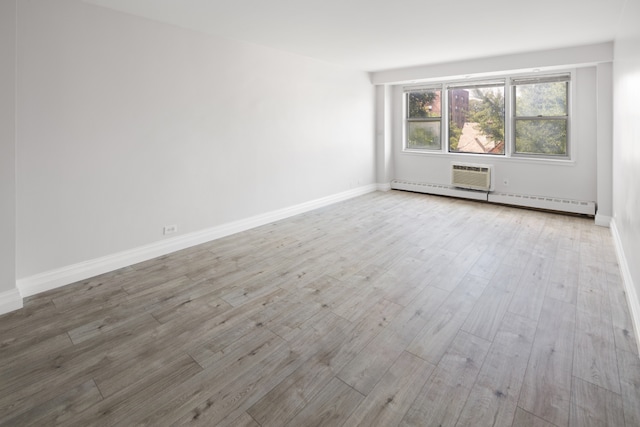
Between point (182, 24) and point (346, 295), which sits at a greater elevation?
point (182, 24)

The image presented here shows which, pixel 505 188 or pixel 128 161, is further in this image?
pixel 505 188

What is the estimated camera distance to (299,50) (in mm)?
4918

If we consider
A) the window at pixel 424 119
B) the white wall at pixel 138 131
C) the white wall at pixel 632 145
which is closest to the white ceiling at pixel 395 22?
the white wall at pixel 138 131

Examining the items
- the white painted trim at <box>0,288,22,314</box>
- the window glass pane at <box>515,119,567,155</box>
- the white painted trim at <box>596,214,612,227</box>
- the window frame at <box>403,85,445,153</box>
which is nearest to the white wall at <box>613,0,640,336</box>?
the white painted trim at <box>596,214,612,227</box>

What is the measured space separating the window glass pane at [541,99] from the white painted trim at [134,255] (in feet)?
13.6

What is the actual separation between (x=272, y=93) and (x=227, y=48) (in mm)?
866

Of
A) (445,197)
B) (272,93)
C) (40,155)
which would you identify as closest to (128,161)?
(40,155)

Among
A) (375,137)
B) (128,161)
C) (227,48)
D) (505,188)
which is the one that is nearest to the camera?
(128,161)

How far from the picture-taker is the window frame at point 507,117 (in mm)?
5316

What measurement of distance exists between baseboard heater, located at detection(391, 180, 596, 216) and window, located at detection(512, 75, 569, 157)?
0.78 meters

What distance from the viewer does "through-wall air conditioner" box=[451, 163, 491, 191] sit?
6090 millimetres

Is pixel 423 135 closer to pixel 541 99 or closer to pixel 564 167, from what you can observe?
pixel 541 99

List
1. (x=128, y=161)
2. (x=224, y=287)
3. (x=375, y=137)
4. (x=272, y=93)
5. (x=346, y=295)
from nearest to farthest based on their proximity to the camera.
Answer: (x=346, y=295) < (x=224, y=287) < (x=128, y=161) < (x=272, y=93) < (x=375, y=137)

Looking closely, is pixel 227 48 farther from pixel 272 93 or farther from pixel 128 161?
pixel 128 161
